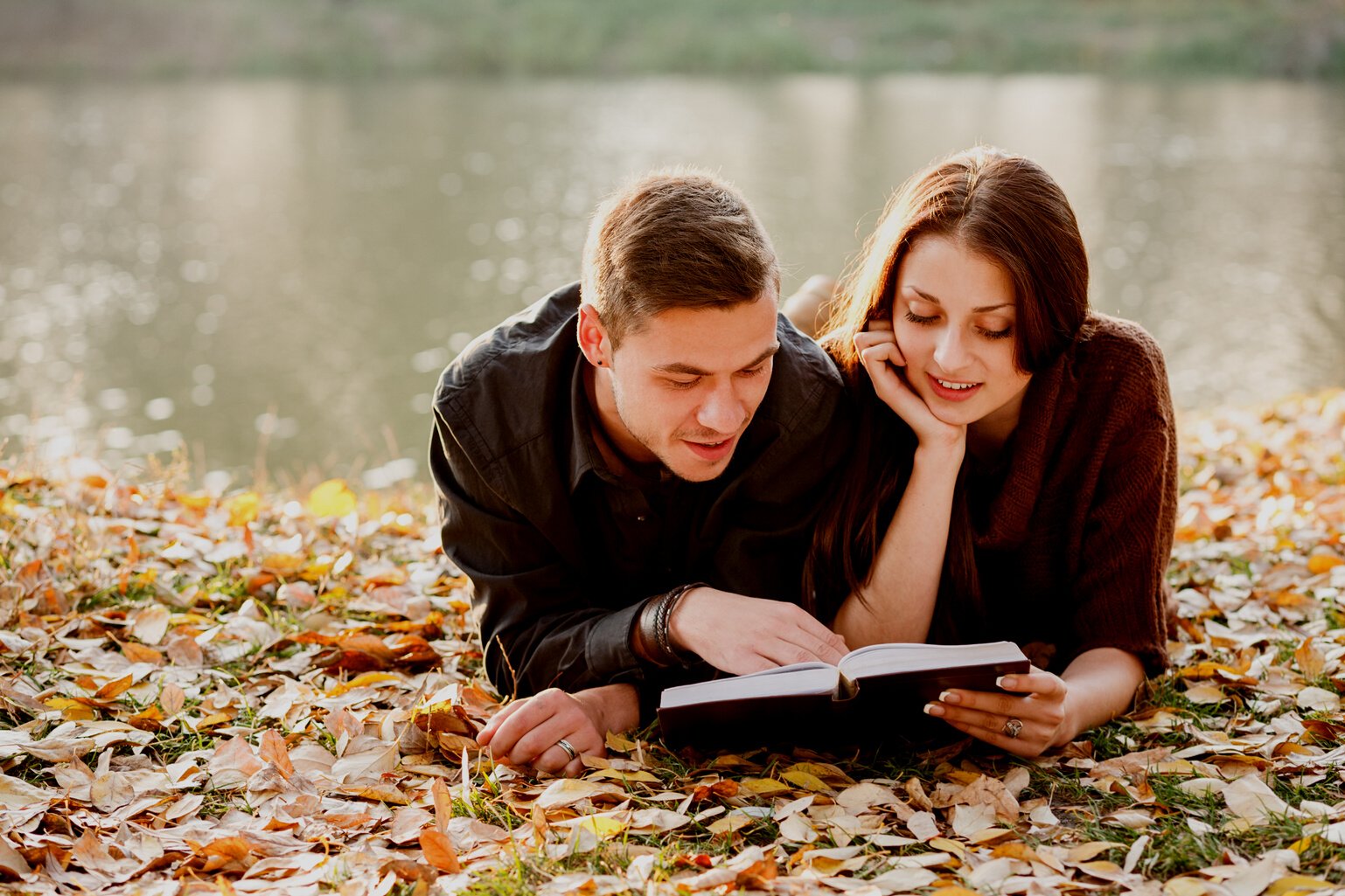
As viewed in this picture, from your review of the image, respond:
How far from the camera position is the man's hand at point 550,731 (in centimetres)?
265

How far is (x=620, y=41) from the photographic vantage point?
3472 centimetres

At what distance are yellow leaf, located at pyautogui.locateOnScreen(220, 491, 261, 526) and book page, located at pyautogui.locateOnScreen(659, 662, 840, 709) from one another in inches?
95.5

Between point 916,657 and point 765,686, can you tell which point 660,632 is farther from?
point 916,657

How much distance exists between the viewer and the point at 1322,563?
3.85 meters

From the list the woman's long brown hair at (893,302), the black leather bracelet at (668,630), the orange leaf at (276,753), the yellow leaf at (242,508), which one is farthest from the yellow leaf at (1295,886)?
the yellow leaf at (242,508)

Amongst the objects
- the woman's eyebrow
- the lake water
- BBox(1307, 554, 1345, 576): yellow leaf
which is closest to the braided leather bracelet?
the woman's eyebrow

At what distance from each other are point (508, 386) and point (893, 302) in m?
0.93

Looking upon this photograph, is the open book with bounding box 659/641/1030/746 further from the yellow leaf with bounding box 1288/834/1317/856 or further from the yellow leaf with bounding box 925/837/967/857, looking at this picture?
the yellow leaf with bounding box 1288/834/1317/856

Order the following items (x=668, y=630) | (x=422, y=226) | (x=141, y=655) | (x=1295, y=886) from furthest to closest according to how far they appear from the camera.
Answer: (x=422, y=226)
(x=141, y=655)
(x=668, y=630)
(x=1295, y=886)

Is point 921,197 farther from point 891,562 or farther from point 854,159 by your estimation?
point 854,159

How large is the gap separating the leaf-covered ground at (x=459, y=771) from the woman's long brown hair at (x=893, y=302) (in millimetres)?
452

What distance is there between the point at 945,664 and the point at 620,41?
34.6m

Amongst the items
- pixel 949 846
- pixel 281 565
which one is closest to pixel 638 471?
pixel 949 846

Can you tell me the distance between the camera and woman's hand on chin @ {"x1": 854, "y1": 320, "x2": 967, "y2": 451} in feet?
9.19
